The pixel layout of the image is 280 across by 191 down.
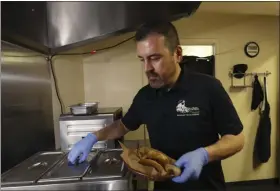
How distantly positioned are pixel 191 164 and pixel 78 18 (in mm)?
1019

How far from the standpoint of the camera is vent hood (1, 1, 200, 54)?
126 cm

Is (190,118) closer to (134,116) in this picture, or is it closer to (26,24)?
(134,116)

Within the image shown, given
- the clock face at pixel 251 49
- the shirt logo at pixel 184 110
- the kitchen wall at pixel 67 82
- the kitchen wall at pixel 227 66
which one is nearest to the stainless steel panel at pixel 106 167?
the shirt logo at pixel 184 110

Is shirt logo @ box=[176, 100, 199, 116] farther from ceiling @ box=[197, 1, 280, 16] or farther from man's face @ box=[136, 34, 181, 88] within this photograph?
ceiling @ box=[197, 1, 280, 16]

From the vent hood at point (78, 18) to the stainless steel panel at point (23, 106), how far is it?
95mm

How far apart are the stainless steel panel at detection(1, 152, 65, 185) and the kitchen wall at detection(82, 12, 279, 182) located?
1.09 m

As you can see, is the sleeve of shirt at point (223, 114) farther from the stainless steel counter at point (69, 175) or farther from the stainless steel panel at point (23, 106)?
the stainless steel panel at point (23, 106)

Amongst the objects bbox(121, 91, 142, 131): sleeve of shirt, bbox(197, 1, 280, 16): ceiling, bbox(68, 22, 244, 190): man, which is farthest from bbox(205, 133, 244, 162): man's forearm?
bbox(197, 1, 280, 16): ceiling

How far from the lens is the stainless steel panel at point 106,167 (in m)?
0.85

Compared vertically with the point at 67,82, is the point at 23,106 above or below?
below

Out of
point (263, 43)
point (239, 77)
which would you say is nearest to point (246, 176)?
point (239, 77)

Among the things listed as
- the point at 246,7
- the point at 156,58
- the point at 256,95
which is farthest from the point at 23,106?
the point at 256,95

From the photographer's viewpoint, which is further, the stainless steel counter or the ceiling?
the ceiling

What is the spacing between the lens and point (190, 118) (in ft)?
3.28
